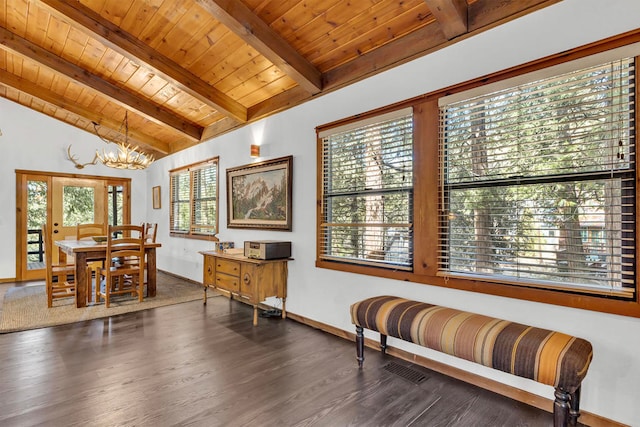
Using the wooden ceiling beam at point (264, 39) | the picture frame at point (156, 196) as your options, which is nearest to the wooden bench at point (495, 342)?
the wooden ceiling beam at point (264, 39)

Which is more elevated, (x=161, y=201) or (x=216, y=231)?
(x=161, y=201)

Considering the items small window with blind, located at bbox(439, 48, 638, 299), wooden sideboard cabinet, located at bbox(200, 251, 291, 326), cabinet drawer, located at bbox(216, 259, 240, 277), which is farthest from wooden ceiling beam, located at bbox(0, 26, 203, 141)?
small window with blind, located at bbox(439, 48, 638, 299)

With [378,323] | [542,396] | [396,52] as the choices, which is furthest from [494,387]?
[396,52]

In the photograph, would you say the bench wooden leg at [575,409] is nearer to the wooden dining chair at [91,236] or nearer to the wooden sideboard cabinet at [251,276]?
the wooden sideboard cabinet at [251,276]

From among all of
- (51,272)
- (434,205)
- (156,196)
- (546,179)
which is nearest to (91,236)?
(51,272)

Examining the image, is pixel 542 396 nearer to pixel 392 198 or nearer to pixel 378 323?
pixel 378 323

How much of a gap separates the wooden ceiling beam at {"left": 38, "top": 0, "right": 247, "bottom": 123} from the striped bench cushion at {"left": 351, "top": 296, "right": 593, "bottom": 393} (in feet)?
10.4

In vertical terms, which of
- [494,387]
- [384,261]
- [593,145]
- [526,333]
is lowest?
[494,387]

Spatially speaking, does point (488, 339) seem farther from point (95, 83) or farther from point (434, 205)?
point (95, 83)

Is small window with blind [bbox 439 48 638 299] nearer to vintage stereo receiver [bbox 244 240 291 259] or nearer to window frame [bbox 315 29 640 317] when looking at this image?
window frame [bbox 315 29 640 317]

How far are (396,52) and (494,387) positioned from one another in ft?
8.63

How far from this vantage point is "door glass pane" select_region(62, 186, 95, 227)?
255 inches

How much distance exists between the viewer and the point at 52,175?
248 inches

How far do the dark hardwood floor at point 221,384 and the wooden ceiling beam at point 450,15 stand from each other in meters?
2.49
